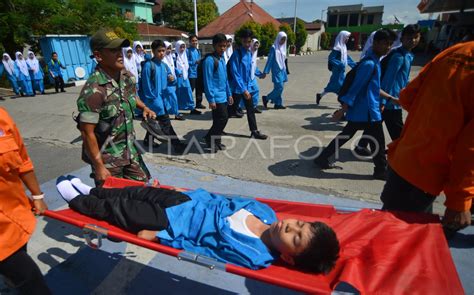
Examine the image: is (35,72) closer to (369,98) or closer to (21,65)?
(21,65)

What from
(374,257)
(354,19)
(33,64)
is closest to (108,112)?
(374,257)

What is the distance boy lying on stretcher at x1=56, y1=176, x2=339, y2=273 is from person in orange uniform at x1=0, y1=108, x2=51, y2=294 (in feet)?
1.92

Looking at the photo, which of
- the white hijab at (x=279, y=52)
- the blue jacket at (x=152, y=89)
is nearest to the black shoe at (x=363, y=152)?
the blue jacket at (x=152, y=89)

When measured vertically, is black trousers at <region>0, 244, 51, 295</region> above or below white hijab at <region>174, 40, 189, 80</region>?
below

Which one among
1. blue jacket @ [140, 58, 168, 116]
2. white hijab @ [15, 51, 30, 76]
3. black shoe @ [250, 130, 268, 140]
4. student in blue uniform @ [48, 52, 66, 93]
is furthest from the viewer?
student in blue uniform @ [48, 52, 66, 93]

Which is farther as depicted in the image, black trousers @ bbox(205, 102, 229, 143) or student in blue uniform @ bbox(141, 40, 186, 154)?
student in blue uniform @ bbox(141, 40, 186, 154)

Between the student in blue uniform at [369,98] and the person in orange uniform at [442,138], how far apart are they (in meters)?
1.79

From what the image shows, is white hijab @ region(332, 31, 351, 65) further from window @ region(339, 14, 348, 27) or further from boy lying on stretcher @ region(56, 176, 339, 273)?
window @ region(339, 14, 348, 27)

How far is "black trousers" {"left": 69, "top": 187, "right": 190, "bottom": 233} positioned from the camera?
2.03 metres

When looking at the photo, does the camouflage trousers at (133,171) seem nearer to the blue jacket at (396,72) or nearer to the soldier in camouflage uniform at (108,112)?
the soldier in camouflage uniform at (108,112)

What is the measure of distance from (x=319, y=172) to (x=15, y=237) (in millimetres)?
3405

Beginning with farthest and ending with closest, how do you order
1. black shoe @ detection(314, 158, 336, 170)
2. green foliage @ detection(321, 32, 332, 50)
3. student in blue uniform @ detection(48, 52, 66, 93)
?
1. green foliage @ detection(321, 32, 332, 50)
2. student in blue uniform @ detection(48, 52, 66, 93)
3. black shoe @ detection(314, 158, 336, 170)

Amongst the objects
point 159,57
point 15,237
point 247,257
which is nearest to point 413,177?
point 247,257

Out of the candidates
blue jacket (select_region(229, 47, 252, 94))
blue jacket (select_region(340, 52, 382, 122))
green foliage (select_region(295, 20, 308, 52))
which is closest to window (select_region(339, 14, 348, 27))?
green foliage (select_region(295, 20, 308, 52))
